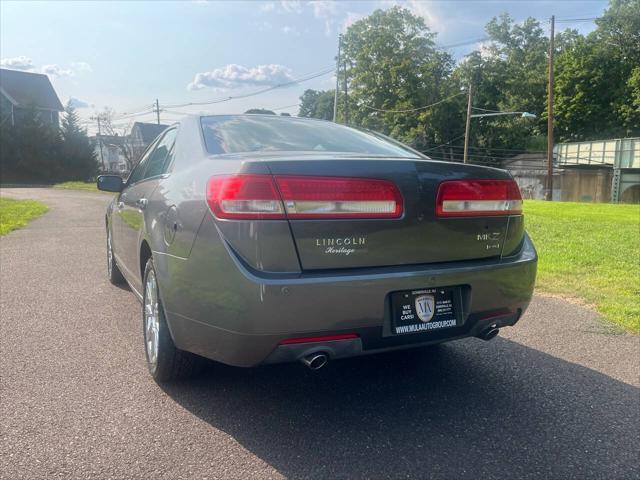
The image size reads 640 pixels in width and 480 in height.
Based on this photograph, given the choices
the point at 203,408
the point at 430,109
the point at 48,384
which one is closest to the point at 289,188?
the point at 203,408

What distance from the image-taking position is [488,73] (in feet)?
208

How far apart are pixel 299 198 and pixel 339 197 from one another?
0.62ft

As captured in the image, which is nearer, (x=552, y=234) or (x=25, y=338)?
(x=25, y=338)

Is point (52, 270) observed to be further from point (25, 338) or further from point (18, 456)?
point (18, 456)

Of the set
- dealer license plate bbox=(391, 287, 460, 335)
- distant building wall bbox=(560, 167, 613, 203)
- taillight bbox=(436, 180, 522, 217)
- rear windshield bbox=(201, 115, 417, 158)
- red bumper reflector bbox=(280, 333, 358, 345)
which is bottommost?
distant building wall bbox=(560, 167, 613, 203)

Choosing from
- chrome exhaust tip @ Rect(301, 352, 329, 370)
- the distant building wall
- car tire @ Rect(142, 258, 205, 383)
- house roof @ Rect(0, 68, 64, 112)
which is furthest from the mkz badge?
house roof @ Rect(0, 68, 64, 112)

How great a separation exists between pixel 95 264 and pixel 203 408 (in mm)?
4833

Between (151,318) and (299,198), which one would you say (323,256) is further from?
(151,318)

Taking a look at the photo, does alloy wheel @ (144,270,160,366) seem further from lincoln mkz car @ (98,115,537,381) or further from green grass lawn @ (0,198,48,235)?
green grass lawn @ (0,198,48,235)

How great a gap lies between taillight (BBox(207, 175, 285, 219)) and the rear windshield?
24.2 inches

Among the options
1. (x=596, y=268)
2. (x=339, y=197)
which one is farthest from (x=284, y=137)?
(x=596, y=268)

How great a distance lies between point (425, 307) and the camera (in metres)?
2.75

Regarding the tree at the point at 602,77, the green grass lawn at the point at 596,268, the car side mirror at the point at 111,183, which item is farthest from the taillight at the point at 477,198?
the tree at the point at 602,77

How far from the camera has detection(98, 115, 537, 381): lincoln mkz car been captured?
246 cm
